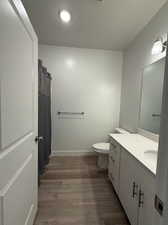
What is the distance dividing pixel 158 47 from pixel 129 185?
1742mm

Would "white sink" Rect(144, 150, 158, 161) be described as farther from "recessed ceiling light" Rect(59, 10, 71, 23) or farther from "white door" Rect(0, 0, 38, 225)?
"recessed ceiling light" Rect(59, 10, 71, 23)

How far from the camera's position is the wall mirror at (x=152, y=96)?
1764 mm

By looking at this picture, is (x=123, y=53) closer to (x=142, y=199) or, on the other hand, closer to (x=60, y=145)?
(x=60, y=145)

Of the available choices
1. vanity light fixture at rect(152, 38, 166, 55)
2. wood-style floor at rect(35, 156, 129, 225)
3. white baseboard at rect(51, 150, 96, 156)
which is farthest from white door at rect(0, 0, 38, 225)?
white baseboard at rect(51, 150, 96, 156)

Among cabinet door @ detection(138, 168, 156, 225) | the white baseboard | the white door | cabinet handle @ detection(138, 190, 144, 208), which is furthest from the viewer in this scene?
the white baseboard

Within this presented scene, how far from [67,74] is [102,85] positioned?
0.85 meters

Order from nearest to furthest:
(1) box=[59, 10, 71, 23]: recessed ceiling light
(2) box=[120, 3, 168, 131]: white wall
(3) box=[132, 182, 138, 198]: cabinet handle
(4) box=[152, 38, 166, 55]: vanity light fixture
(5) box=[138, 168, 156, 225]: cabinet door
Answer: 1. (5) box=[138, 168, 156, 225]: cabinet door
2. (3) box=[132, 182, 138, 198]: cabinet handle
3. (4) box=[152, 38, 166, 55]: vanity light fixture
4. (2) box=[120, 3, 168, 131]: white wall
5. (1) box=[59, 10, 71, 23]: recessed ceiling light

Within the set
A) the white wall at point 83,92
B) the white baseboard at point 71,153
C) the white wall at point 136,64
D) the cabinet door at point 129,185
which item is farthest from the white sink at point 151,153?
the white baseboard at point 71,153

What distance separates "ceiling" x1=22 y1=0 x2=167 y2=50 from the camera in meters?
1.77

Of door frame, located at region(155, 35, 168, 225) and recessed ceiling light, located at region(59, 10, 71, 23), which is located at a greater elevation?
recessed ceiling light, located at region(59, 10, 71, 23)

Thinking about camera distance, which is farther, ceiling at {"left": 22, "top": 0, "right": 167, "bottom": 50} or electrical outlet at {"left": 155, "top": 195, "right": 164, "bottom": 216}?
ceiling at {"left": 22, "top": 0, "right": 167, "bottom": 50}

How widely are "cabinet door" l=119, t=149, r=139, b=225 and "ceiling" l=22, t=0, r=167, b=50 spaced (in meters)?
1.89

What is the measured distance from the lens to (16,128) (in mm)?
961

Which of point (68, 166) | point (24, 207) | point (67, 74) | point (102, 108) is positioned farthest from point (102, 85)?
point (24, 207)
